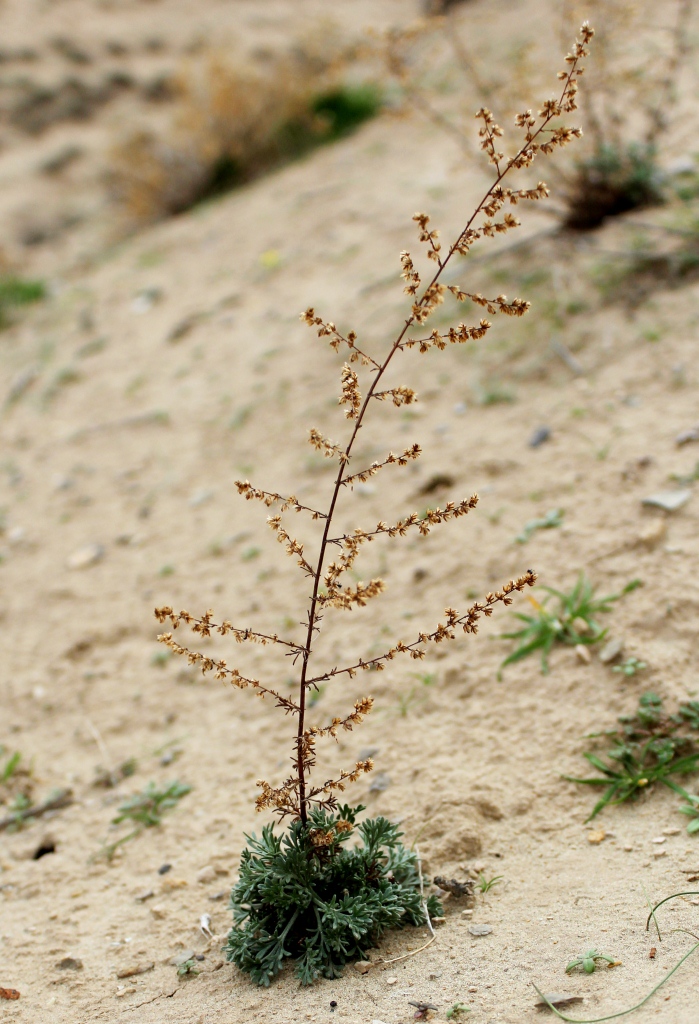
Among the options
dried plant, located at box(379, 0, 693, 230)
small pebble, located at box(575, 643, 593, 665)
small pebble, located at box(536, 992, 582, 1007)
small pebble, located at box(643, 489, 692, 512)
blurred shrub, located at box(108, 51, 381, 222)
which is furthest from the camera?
blurred shrub, located at box(108, 51, 381, 222)

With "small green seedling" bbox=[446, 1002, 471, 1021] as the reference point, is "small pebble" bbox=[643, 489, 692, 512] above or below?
above

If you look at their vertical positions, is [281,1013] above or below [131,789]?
below

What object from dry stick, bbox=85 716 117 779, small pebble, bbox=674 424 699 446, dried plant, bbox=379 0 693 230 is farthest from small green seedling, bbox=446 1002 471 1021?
dried plant, bbox=379 0 693 230

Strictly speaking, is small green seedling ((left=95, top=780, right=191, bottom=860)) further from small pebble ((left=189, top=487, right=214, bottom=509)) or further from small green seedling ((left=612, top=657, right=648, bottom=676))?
small pebble ((left=189, top=487, right=214, bottom=509))

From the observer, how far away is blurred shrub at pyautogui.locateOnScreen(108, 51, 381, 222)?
7156mm

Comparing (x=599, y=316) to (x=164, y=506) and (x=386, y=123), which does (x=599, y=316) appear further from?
(x=386, y=123)

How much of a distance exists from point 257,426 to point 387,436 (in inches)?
30.5

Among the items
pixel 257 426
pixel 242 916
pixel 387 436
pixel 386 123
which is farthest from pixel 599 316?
pixel 386 123

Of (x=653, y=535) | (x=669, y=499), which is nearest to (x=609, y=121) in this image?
(x=669, y=499)

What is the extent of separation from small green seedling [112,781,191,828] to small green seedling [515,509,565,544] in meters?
1.31

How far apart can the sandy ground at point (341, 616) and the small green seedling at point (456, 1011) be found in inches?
0.9

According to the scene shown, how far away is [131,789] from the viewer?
2773 millimetres

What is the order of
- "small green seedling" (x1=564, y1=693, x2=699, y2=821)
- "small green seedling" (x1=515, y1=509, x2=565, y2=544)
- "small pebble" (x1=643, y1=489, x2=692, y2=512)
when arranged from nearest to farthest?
"small green seedling" (x1=564, y1=693, x2=699, y2=821)
"small pebble" (x1=643, y1=489, x2=692, y2=512)
"small green seedling" (x1=515, y1=509, x2=565, y2=544)

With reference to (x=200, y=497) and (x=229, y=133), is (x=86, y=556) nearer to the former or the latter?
(x=200, y=497)
